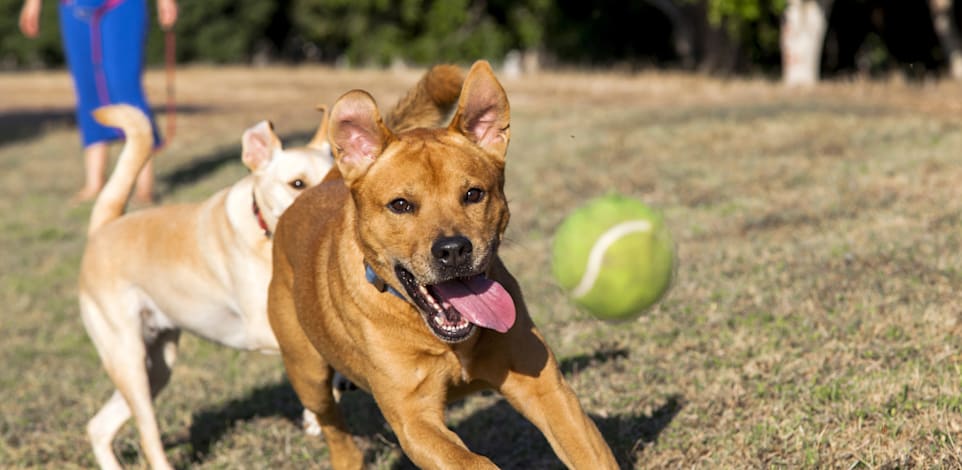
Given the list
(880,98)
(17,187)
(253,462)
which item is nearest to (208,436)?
(253,462)

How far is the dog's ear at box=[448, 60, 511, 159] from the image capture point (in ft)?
13.1

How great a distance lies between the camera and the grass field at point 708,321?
4.91 m

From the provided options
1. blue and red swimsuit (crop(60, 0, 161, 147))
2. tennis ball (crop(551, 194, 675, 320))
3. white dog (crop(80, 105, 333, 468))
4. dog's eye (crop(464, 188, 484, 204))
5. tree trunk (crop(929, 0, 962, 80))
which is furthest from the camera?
tree trunk (crop(929, 0, 962, 80))

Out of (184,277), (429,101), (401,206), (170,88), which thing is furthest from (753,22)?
(401,206)

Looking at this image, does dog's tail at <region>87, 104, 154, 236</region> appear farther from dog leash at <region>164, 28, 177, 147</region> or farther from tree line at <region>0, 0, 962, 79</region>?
tree line at <region>0, 0, 962, 79</region>

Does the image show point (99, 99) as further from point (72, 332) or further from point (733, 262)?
point (733, 262)

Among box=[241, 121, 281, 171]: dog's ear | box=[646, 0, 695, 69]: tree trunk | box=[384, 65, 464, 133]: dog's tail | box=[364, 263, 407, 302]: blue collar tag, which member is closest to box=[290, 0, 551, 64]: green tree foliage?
box=[646, 0, 695, 69]: tree trunk

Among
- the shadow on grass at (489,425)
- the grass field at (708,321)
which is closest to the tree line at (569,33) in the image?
the grass field at (708,321)

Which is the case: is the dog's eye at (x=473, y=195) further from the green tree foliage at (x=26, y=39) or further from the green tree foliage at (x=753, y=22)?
the green tree foliage at (x=26, y=39)

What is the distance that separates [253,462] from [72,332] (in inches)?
138

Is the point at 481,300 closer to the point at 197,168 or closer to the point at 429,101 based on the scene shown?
the point at 429,101

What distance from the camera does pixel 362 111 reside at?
3.96 metres

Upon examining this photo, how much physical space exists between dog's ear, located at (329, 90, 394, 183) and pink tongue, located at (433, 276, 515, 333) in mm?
528

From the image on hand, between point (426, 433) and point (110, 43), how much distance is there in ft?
26.9
